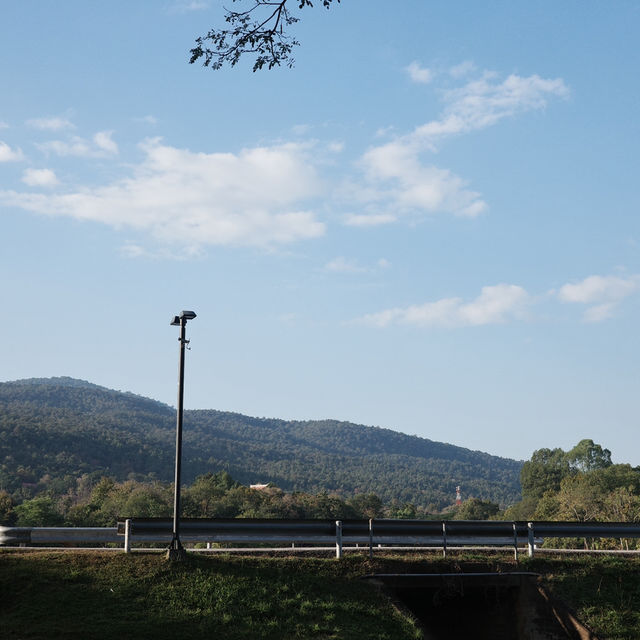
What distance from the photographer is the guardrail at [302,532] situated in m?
21.1

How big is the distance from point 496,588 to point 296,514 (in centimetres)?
6649

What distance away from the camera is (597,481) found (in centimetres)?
11394

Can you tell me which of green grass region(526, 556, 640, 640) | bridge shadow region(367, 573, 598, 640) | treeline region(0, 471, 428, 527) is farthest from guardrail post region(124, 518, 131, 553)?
treeline region(0, 471, 428, 527)

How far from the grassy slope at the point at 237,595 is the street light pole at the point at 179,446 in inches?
14.4

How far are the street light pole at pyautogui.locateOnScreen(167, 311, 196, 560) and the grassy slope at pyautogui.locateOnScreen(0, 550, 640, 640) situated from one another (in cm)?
37

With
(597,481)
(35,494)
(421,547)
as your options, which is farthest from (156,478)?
(421,547)

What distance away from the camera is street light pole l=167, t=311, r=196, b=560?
2007cm

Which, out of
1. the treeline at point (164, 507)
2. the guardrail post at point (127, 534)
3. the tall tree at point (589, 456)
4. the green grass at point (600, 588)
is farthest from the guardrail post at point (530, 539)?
the tall tree at point (589, 456)

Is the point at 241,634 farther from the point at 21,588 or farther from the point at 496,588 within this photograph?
the point at 496,588

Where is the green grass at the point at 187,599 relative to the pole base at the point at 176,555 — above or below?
below

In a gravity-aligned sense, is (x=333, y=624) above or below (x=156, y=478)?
below

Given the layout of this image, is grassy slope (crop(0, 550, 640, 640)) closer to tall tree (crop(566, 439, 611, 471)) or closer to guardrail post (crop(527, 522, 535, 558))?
guardrail post (crop(527, 522, 535, 558))

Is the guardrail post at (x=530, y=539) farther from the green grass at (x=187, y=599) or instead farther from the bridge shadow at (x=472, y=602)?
the green grass at (x=187, y=599)

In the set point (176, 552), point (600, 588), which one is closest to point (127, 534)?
point (176, 552)
